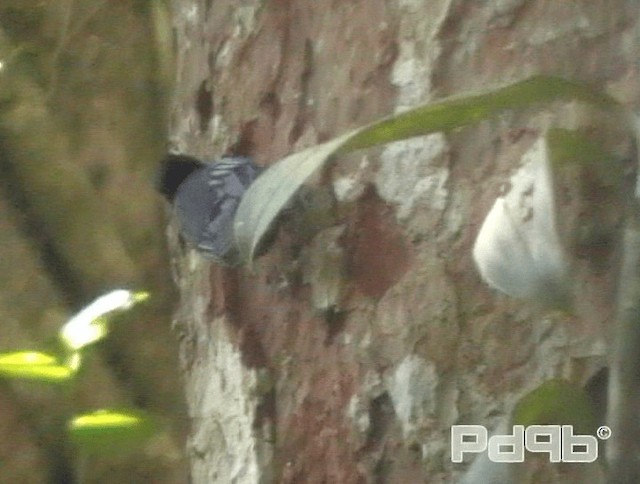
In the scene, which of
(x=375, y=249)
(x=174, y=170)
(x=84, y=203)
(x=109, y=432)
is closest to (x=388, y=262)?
(x=375, y=249)

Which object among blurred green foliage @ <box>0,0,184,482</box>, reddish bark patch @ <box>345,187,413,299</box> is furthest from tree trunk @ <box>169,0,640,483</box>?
blurred green foliage @ <box>0,0,184,482</box>

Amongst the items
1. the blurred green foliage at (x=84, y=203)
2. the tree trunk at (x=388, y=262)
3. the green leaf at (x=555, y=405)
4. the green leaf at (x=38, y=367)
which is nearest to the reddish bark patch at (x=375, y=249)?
the tree trunk at (x=388, y=262)

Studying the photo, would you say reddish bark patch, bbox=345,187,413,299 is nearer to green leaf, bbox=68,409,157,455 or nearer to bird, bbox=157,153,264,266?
bird, bbox=157,153,264,266

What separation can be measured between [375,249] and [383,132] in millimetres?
177

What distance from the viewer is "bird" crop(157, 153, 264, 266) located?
0.58 meters

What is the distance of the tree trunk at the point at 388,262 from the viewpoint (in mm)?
519

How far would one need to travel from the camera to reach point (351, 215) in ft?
1.86

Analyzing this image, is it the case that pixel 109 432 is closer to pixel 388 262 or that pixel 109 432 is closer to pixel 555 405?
pixel 388 262

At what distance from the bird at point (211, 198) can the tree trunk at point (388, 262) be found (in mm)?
25

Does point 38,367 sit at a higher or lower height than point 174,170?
lower

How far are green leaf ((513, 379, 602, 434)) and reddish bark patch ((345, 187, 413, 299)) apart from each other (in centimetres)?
15

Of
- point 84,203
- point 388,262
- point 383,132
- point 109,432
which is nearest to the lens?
point 383,132

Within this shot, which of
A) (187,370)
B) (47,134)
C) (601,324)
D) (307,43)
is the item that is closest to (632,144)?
(601,324)

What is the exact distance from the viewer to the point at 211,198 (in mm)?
588
